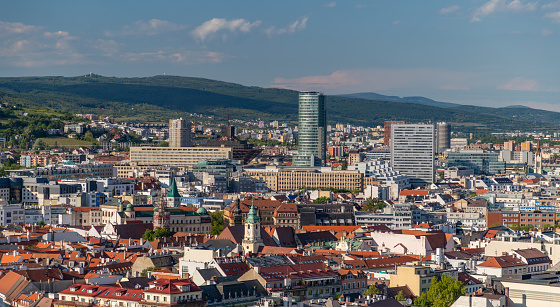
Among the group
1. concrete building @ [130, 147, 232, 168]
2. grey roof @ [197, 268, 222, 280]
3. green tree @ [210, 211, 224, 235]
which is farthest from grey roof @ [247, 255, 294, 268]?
concrete building @ [130, 147, 232, 168]

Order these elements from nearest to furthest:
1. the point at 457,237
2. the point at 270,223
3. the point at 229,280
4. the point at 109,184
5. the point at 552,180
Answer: the point at 229,280
the point at 457,237
the point at 270,223
the point at 109,184
the point at 552,180

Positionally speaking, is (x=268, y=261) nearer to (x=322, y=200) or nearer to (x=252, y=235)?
(x=252, y=235)

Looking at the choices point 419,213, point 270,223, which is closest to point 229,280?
point 270,223

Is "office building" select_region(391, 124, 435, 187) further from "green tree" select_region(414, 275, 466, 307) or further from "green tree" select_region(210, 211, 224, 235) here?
"green tree" select_region(414, 275, 466, 307)

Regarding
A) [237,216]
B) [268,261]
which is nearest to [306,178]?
[237,216]

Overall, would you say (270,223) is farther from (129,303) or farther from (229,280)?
(129,303)
